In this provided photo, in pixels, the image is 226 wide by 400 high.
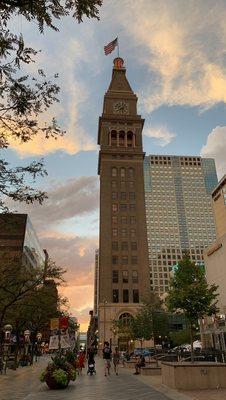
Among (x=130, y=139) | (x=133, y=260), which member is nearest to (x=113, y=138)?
(x=130, y=139)

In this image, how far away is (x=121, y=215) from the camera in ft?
330

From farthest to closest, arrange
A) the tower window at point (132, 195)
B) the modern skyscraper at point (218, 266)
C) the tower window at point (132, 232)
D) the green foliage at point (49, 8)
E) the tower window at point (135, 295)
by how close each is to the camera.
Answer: the tower window at point (132, 195) → the tower window at point (132, 232) → the tower window at point (135, 295) → the modern skyscraper at point (218, 266) → the green foliage at point (49, 8)

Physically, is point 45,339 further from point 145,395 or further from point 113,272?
point 145,395

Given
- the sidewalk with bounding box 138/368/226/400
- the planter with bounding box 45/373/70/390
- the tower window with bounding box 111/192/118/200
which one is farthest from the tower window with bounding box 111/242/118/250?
the sidewalk with bounding box 138/368/226/400

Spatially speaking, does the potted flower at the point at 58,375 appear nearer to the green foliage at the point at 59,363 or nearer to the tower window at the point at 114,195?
the green foliage at the point at 59,363

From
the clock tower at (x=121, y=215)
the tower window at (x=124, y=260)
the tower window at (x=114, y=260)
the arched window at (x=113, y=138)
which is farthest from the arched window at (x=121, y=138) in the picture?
the tower window at (x=114, y=260)

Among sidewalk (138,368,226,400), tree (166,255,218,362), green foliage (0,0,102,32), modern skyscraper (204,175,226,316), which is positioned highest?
modern skyscraper (204,175,226,316)

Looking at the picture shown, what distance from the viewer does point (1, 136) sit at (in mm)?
10984

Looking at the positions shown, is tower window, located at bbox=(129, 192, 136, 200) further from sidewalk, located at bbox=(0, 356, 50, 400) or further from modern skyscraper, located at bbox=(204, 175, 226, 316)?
sidewalk, located at bbox=(0, 356, 50, 400)

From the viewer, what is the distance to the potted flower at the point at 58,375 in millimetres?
17578

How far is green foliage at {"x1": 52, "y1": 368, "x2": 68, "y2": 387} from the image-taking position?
690 inches

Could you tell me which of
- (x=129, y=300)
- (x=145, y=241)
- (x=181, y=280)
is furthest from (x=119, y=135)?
(x=181, y=280)

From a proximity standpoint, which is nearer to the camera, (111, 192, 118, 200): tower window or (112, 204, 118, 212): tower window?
(112, 204, 118, 212): tower window

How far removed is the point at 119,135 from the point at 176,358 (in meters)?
88.7
